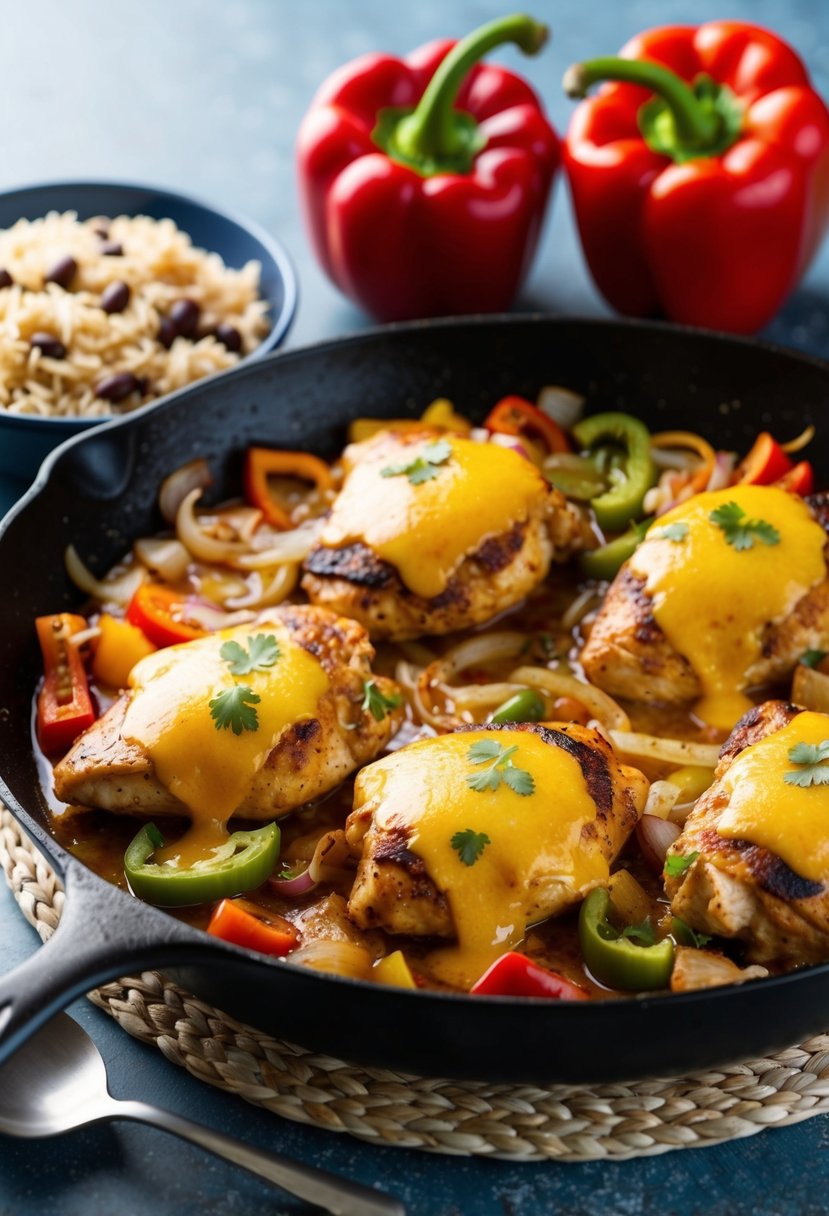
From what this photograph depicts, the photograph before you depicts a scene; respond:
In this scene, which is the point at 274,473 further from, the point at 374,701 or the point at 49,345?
the point at 374,701

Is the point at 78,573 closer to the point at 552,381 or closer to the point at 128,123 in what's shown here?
the point at 552,381

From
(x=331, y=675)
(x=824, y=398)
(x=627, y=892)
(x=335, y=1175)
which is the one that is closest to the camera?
(x=335, y=1175)

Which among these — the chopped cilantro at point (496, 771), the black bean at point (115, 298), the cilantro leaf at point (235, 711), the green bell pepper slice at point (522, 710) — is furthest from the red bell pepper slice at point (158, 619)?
the black bean at point (115, 298)

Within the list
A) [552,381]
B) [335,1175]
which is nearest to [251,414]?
[552,381]

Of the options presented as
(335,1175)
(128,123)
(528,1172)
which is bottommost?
(528,1172)

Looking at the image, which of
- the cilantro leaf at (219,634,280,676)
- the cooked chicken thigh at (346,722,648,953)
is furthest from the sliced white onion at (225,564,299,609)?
the cooked chicken thigh at (346,722,648,953)
